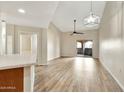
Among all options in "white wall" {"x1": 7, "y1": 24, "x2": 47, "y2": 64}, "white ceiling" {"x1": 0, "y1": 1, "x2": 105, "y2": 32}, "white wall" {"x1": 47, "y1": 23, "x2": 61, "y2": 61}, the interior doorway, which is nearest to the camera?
"white ceiling" {"x1": 0, "y1": 1, "x2": 105, "y2": 32}

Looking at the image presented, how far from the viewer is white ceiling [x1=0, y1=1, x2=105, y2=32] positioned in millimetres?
5156

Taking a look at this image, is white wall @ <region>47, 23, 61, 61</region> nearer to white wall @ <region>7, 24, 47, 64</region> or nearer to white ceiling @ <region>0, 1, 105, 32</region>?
white ceiling @ <region>0, 1, 105, 32</region>

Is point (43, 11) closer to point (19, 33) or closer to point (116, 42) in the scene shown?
point (19, 33)

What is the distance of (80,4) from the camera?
7.99 meters

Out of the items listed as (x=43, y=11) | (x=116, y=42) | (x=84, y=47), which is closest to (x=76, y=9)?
(x=43, y=11)

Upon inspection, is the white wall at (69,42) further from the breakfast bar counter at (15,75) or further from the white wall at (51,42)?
the breakfast bar counter at (15,75)

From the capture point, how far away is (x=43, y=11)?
5938mm

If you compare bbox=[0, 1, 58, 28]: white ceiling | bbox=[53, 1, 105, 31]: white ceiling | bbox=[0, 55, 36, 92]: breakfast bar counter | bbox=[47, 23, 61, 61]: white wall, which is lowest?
bbox=[0, 55, 36, 92]: breakfast bar counter

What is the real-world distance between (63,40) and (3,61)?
494 inches

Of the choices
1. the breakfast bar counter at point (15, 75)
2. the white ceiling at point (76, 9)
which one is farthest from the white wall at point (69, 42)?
the breakfast bar counter at point (15, 75)

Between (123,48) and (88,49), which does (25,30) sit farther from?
(88,49)

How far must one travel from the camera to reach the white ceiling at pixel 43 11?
516 centimetres

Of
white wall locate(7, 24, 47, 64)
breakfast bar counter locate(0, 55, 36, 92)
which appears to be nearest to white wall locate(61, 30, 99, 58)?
white wall locate(7, 24, 47, 64)

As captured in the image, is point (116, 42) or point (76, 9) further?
point (76, 9)
